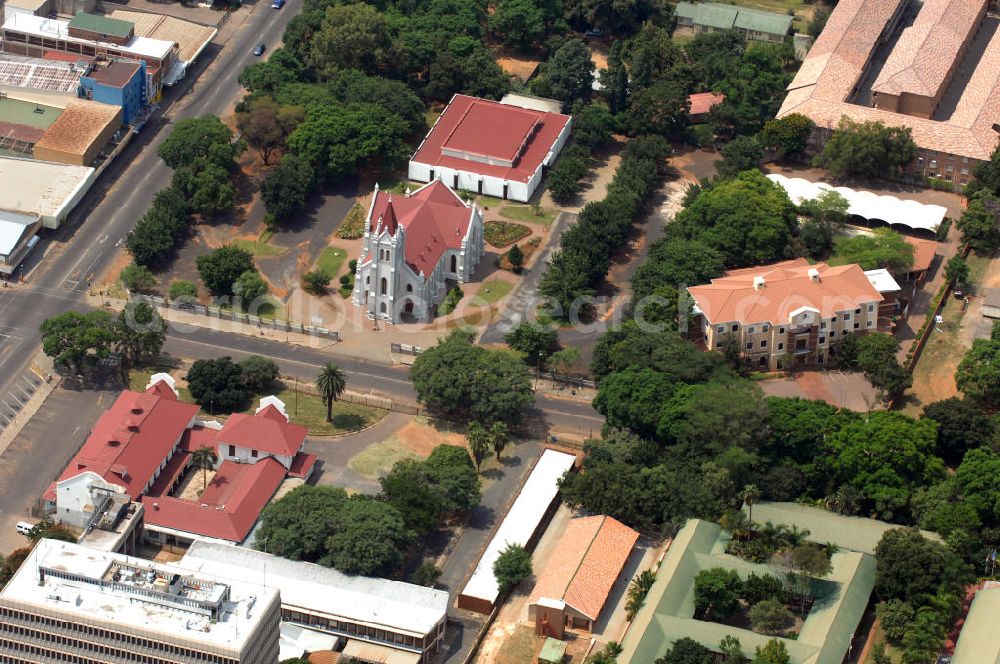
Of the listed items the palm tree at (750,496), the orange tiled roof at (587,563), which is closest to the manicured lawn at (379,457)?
the orange tiled roof at (587,563)

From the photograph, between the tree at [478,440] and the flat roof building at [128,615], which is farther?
the tree at [478,440]

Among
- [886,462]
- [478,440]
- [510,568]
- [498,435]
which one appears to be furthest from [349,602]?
[886,462]

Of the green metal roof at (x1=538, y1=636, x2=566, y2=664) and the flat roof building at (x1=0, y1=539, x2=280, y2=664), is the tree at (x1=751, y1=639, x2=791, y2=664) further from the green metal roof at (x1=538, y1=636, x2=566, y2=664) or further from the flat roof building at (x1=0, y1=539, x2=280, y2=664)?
the flat roof building at (x1=0, y1=539, x2=280, y2=664)

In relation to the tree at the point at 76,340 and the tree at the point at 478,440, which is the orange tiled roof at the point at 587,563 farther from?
the tree at the point at 76,340

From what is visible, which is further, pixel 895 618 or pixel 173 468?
pixel 173 468

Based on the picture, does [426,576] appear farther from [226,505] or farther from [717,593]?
Answer: [717,593]
